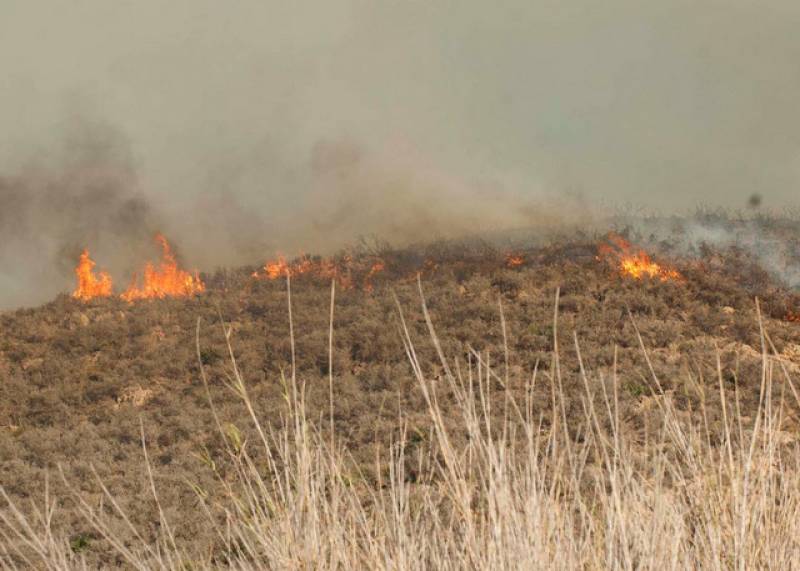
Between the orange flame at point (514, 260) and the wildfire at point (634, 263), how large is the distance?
2414 millimetres

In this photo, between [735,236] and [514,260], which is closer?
[514,260]

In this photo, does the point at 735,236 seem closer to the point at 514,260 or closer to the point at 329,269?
the point at 514,260

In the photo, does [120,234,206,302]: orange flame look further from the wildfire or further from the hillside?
the wildfire

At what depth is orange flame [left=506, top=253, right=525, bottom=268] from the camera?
1084 inches

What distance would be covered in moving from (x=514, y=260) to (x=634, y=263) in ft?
12.2

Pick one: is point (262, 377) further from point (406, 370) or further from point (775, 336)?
point (775, 336)

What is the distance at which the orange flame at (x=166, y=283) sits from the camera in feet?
99.1

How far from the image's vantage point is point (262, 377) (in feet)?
68.4

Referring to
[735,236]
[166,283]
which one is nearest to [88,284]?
[166,283]

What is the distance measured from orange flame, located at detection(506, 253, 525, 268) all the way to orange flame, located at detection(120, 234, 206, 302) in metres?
10.5

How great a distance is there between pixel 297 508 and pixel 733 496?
2100 mm

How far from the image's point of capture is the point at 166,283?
107 feet

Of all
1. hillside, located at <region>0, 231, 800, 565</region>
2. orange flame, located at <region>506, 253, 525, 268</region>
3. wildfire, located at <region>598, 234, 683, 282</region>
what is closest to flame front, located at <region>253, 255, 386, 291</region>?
hillside, located at <region>0, 231, 800, 565</region>

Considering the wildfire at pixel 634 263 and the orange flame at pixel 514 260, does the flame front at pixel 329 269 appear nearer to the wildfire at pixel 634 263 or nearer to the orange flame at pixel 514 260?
the orange flame at pixel 514 260
